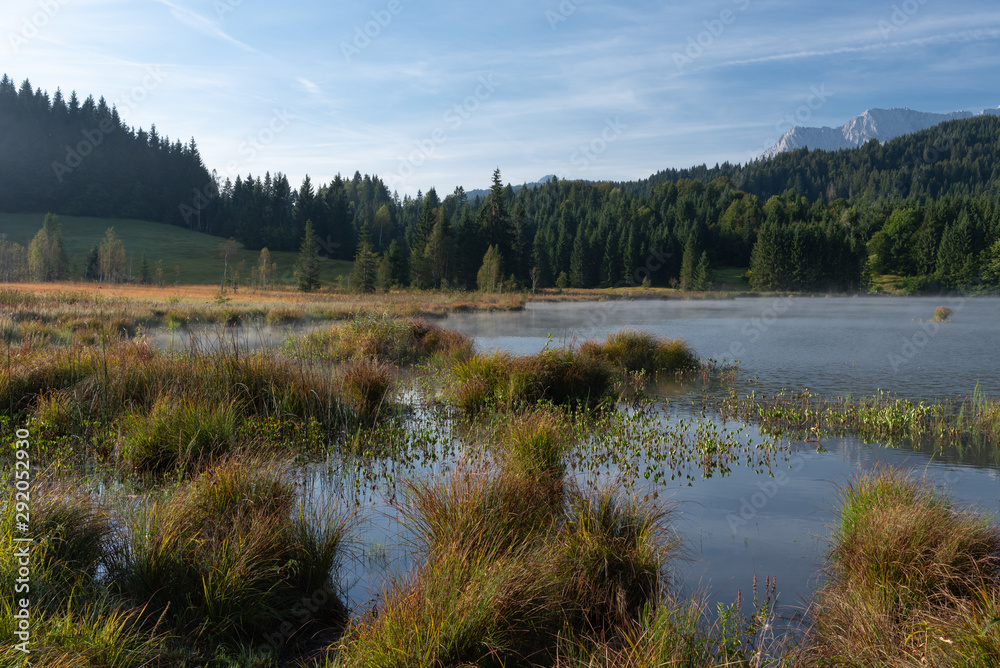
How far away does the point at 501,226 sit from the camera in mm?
74625

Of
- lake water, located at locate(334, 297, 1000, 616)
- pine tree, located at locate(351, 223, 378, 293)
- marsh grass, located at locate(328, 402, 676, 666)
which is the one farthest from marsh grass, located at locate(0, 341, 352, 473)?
pine tree, located at locate(351, 223, 378, 293)

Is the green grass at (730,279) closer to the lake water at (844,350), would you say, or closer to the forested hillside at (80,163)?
the lake water at (844,350)

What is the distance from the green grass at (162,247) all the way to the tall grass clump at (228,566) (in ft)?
221

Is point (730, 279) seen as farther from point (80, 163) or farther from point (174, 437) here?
point (80, 163)

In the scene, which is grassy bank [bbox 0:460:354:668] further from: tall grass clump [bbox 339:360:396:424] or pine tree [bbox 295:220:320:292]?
pine tree [bbox 295:220:320:292]

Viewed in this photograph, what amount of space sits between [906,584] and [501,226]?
7241 cm

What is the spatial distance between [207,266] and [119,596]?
7976 cm

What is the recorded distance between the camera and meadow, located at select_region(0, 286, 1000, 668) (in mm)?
2992

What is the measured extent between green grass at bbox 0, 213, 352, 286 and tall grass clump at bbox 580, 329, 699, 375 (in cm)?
6006

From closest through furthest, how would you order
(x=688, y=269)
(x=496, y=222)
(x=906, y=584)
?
(x=906, y=584), (x=496, y=222), (x=688, y=269)

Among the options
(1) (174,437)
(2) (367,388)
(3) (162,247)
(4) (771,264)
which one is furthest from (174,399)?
(4) (771,264)

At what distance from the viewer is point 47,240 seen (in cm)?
5666

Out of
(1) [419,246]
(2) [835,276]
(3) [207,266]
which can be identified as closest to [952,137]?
(2) [835,276]

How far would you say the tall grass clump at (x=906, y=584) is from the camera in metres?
2.89
